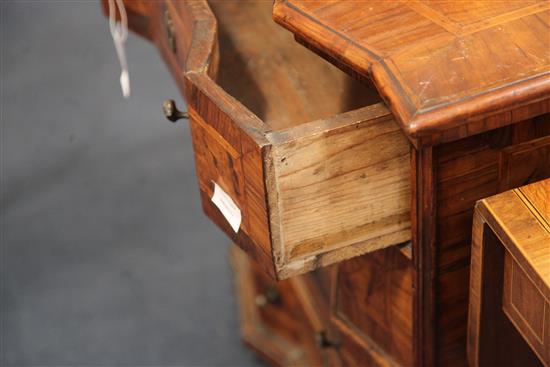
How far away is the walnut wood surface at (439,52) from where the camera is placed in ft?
3.26

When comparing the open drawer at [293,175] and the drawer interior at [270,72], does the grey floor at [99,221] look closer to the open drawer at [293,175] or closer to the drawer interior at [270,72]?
the drawer interior at [270,72]

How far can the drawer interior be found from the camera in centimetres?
161

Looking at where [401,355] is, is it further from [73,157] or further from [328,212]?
[73,157]

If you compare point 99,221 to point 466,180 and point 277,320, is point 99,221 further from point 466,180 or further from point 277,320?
point 466,180

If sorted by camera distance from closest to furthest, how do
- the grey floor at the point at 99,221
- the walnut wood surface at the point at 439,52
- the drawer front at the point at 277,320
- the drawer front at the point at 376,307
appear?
the walnut wood surface at the point at 439,52
the drawer front at the point at 376,307
the drawer front at the point at 277,320
the grey floor at the point at 99,221

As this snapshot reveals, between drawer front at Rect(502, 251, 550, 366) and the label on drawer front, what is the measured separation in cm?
32

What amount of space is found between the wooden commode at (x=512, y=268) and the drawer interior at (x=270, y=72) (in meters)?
0.45

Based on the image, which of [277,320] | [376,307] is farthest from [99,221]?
[376,307]

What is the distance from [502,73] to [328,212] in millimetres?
254

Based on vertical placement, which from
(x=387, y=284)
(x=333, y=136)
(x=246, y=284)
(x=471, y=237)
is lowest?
(x=246, y=284)

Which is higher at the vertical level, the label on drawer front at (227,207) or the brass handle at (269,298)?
the label on drawer front at (227,207)

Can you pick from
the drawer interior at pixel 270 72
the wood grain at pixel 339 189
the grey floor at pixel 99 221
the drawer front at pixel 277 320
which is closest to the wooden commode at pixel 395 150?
the wood grain at pixel 339 189

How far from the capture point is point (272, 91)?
1.65m

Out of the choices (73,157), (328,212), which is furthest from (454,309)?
(73,157)
